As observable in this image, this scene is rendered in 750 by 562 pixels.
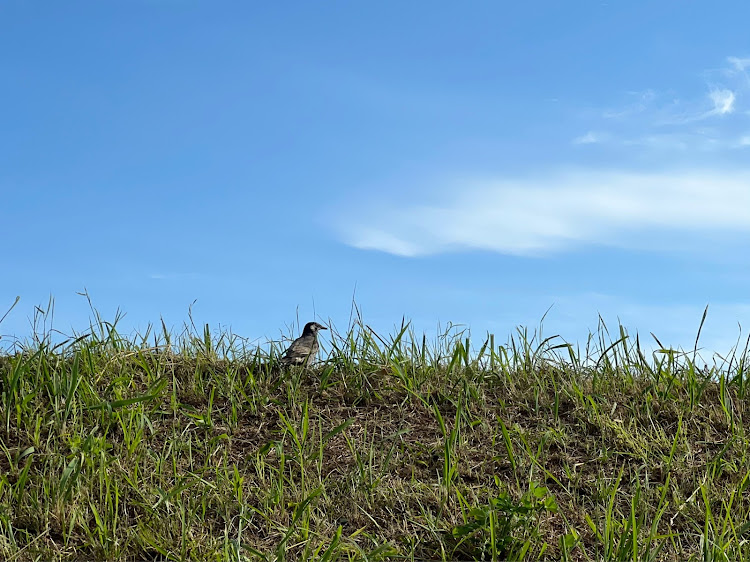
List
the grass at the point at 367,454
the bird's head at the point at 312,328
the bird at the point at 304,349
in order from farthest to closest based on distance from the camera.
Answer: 1. the bird's head at the point at 312,328
2. the bird at the point at 304,349
3. the grass at the point at 367,454

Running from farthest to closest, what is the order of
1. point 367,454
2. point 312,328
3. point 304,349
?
point 312,328
point 304,349
point 367,454

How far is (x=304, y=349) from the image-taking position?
20.0 ft

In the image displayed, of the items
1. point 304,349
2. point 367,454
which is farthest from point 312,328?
point 367,454

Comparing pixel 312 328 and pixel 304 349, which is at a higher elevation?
pixel 312 328

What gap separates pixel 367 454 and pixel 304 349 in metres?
1.23

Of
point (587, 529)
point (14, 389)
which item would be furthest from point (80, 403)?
point (587, 529)

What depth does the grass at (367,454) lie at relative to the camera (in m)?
4.42

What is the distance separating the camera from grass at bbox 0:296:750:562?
14.5ft

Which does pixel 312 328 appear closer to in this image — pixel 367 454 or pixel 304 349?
pixel 304 349

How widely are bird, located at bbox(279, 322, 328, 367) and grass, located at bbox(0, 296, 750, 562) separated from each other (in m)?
0.10

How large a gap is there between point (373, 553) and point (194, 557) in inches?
37.7

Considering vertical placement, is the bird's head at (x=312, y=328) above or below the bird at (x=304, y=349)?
above

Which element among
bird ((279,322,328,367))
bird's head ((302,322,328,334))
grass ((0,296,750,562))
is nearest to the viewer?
grass ((0,296,750,562))

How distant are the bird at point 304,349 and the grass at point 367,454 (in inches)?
4.1
